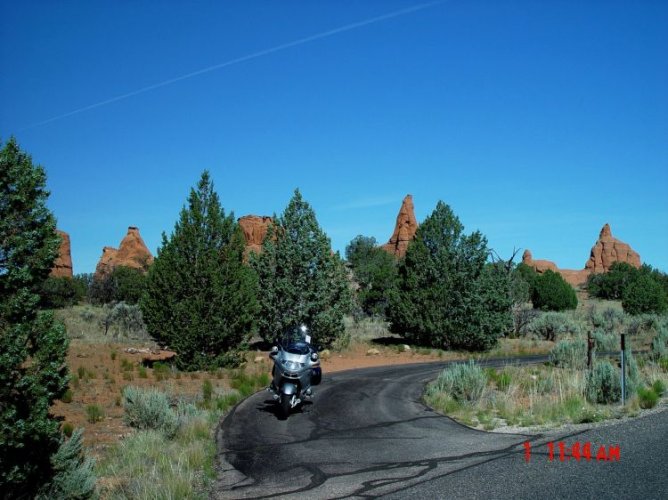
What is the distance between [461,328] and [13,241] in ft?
95.4

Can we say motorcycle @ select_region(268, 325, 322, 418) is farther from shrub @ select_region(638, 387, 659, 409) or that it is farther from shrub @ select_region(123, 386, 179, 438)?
shrub @ select_region(638, 387, 659, 409)

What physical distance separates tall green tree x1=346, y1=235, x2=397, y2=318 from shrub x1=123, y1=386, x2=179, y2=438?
24126 mm

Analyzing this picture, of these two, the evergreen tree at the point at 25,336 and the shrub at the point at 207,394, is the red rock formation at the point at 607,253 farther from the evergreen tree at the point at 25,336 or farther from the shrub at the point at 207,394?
the evergreen tree at the point at 25,336

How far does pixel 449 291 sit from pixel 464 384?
18.3 meters

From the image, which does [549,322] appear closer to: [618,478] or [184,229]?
[184,229]

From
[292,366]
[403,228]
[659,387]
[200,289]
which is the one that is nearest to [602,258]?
[403,228]

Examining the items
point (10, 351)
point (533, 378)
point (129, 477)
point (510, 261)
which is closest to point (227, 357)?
point (533, 378)

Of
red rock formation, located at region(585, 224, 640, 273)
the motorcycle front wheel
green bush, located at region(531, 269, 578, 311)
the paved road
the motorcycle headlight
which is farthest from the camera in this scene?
red rock formation, located at region(585, 224, 640, 273)

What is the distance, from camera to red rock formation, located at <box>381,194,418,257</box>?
122812mm

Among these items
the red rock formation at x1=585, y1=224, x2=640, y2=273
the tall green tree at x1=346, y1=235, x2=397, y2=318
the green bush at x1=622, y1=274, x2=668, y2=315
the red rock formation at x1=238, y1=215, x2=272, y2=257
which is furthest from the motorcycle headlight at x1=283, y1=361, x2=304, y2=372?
the red rock formation at x1=585, y1=224, x2=640, y2=273

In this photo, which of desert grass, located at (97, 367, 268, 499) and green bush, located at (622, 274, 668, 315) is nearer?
desert grass, located at (97, 367, 268, 499)

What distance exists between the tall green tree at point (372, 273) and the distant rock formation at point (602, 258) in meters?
72.8

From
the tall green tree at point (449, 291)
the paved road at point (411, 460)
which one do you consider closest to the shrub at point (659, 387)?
the paved road at point (411, 460)

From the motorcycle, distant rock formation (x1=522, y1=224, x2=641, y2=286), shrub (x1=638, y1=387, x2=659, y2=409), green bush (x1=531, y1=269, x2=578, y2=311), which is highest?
distant rock formation (x1=522, y1=224, x2=641, y2=286)
